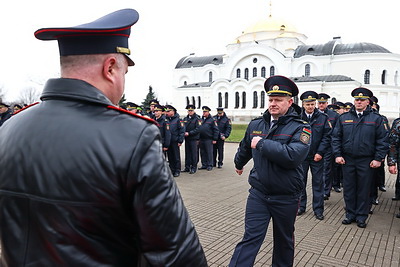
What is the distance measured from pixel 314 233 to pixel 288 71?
1980 inches

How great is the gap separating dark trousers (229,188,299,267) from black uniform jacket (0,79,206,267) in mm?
2239

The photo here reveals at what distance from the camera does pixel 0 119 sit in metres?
10.8

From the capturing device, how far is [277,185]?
337 centimetres

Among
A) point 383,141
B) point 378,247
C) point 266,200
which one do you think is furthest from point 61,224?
point 383,141

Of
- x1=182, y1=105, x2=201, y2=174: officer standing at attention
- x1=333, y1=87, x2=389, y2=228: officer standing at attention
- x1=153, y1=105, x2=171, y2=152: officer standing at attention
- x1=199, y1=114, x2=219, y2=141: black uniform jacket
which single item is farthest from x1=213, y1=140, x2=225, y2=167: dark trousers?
x1=333, y1=87, x2=389, y2=228: officer standing at attention

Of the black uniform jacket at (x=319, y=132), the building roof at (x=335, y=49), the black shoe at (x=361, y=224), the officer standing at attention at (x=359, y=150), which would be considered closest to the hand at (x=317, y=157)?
the black uniform jacket at (x=319, y=132)

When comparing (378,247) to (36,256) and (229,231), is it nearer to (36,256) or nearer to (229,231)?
(229,231)

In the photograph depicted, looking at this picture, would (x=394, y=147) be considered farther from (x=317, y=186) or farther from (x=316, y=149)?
(x=317, y=186)

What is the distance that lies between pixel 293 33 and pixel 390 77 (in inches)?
731

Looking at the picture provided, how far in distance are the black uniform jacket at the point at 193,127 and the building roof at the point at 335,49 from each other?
47582 millimetres

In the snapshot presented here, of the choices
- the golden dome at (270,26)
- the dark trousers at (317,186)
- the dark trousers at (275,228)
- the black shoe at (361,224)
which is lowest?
the black shoe at (361,224)

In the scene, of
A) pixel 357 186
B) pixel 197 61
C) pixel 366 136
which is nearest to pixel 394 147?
pixel 366 136

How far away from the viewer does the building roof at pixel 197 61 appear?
207 ft

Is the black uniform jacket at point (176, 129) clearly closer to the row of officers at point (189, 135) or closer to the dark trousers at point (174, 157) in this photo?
the row of officers at point (189, 135)
